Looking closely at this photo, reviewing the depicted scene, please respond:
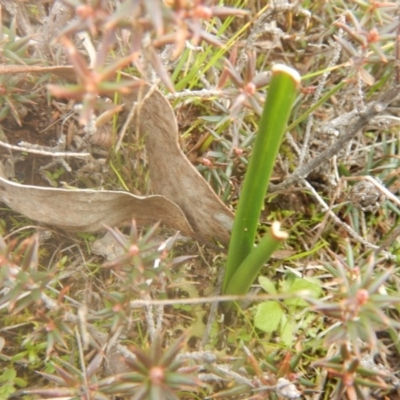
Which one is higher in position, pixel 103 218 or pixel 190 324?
pixel 103 218

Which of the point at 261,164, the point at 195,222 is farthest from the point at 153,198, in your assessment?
the point at 261,164

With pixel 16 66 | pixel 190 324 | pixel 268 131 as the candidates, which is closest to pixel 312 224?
pixel 190 324

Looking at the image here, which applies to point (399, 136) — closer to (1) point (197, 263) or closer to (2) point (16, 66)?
(1) point (197, 263)

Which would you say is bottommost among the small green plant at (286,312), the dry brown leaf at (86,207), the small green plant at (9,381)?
the small green plant at (9,381)

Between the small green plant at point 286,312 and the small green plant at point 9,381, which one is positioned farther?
the small green plant at point 286,312

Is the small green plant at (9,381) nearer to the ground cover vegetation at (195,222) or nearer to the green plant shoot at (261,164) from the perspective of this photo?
the ground cover vegetation at (195,222)

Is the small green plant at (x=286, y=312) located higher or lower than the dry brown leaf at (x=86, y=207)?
lower

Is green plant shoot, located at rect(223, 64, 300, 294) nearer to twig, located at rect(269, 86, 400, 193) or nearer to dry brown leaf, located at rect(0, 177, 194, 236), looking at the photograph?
dry brown leaf, located at rect(0, 177, 194, 236)

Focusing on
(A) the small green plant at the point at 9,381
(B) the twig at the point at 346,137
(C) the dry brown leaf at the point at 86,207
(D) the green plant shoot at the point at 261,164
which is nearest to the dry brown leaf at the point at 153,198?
(C) the dry brown leaf at the point at 86,207

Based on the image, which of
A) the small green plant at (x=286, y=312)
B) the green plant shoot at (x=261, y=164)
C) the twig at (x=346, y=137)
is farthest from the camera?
the small green plant at (x=286, y=312)
